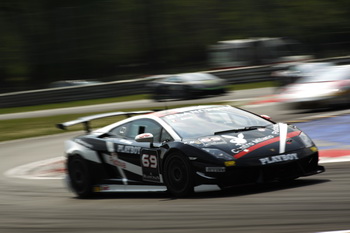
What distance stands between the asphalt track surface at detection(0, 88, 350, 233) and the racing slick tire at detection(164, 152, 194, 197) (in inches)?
5.6

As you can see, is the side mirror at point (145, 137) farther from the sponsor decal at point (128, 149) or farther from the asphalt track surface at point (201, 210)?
the asphalt track surface at point (201, 210)

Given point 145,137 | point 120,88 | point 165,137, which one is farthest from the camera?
point 120,88

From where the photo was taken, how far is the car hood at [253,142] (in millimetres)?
7449

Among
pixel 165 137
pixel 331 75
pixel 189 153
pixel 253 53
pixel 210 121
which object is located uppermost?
pixel 253 53

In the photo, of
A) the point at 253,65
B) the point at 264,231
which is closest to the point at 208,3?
the point at 253,65

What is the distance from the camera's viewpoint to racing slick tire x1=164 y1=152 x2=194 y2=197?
7.54 metres

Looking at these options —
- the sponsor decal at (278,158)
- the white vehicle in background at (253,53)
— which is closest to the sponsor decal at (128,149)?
the sponsor decal at (278,158)

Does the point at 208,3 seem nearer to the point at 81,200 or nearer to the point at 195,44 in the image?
the point at 195,44

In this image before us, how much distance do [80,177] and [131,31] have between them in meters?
37.8

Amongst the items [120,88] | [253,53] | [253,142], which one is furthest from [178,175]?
[253,53]

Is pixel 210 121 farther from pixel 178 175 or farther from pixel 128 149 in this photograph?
pixel 128 149

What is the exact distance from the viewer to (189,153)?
24.7 feet

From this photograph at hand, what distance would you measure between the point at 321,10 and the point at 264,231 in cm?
4256

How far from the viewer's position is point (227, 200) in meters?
7.23
